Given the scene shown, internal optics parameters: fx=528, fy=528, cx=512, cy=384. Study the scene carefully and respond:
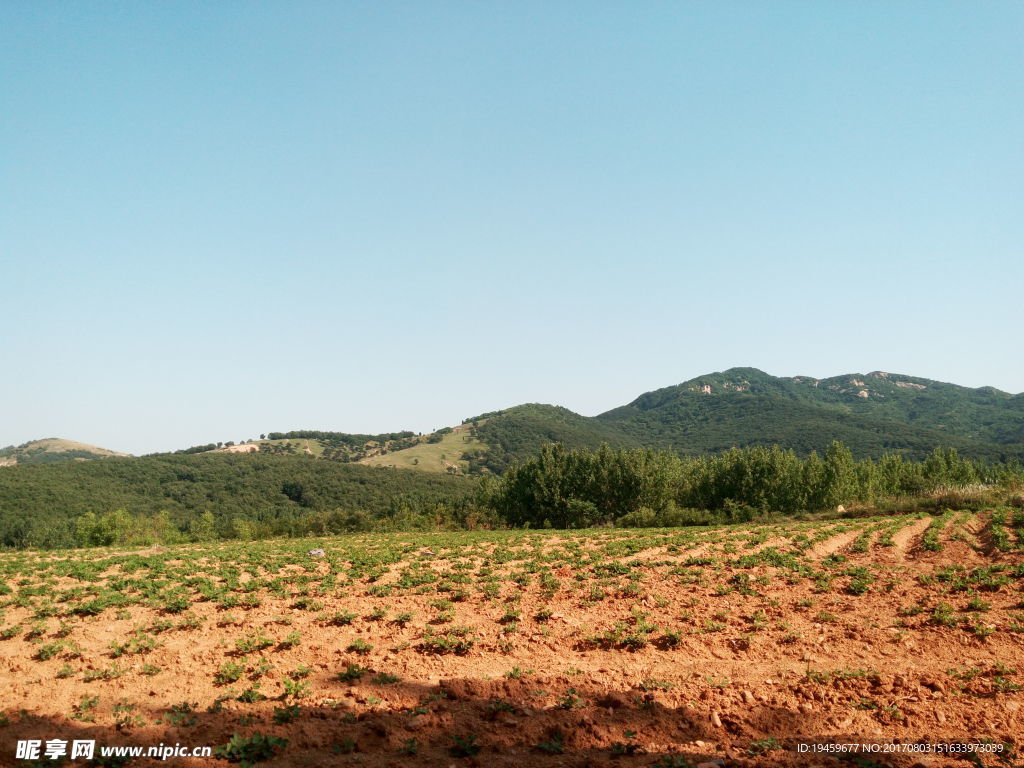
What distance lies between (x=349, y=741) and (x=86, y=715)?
4.31 meters

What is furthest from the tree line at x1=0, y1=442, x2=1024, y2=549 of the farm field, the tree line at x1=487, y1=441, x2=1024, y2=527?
the farm field

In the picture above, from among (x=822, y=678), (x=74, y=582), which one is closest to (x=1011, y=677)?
(x=822, y=678)

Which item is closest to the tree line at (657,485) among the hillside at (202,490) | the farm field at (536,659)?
the hillside at (202,490)

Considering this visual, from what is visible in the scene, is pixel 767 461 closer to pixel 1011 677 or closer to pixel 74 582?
pixel 1011 677

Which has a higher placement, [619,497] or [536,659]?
[536,659]

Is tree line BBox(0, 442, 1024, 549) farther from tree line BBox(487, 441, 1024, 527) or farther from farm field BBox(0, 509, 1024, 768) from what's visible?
farm field BBox(0, 509, 1024, 768)

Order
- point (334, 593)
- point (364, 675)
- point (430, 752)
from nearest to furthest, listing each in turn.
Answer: point (430, 752)
point (364, 675)
point (334, 593)

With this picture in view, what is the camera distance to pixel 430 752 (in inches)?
270

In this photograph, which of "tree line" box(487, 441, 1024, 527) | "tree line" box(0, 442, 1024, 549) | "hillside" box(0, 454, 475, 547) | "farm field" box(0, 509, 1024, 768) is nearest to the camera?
"farm field" box(0, 509, 1024, 768)

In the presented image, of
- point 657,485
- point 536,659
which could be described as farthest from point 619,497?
point 536,659

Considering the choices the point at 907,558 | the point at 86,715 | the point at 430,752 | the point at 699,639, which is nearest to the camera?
the point at 430,752

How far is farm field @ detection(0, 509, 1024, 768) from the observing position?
7062mm

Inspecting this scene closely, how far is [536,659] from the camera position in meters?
10.3

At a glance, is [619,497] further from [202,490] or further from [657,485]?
[202,490]
